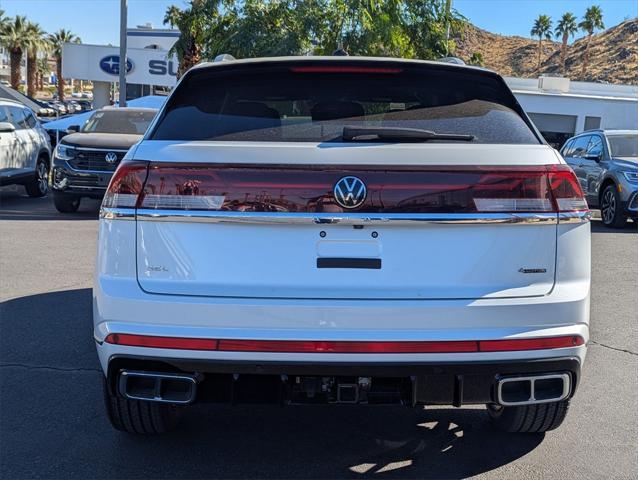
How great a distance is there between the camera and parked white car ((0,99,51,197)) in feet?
46.7

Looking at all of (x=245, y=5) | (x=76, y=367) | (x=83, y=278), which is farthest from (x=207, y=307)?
(x=245, y=5)

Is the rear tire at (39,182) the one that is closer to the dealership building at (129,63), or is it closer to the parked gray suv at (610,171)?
the parked gray suv at (610,171)

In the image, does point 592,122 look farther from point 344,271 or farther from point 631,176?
point 344,271

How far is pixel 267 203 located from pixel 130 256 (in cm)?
61

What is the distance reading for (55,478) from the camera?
142 inches

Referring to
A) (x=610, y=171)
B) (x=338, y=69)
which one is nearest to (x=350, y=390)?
(x=338, y=69)

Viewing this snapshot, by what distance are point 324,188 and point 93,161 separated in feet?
35.5

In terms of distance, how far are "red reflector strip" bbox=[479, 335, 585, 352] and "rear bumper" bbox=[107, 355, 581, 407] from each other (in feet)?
0.19

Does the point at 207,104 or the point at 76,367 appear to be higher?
the point at 207,104

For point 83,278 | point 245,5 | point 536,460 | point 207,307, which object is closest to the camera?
point 207,307

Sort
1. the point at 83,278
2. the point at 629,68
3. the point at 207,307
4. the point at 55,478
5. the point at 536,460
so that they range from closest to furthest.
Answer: the point at 207,307 < the point at 55,478 < the point at 536,460 < the point at 83,278 < the point at 629,68

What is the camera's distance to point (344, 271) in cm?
310

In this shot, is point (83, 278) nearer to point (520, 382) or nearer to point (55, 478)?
point (55, 478)

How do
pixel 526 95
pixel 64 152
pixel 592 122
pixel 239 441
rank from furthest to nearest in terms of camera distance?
pixel 592 122
pixel 526 95
pixel 64 152
pixel 239 441
